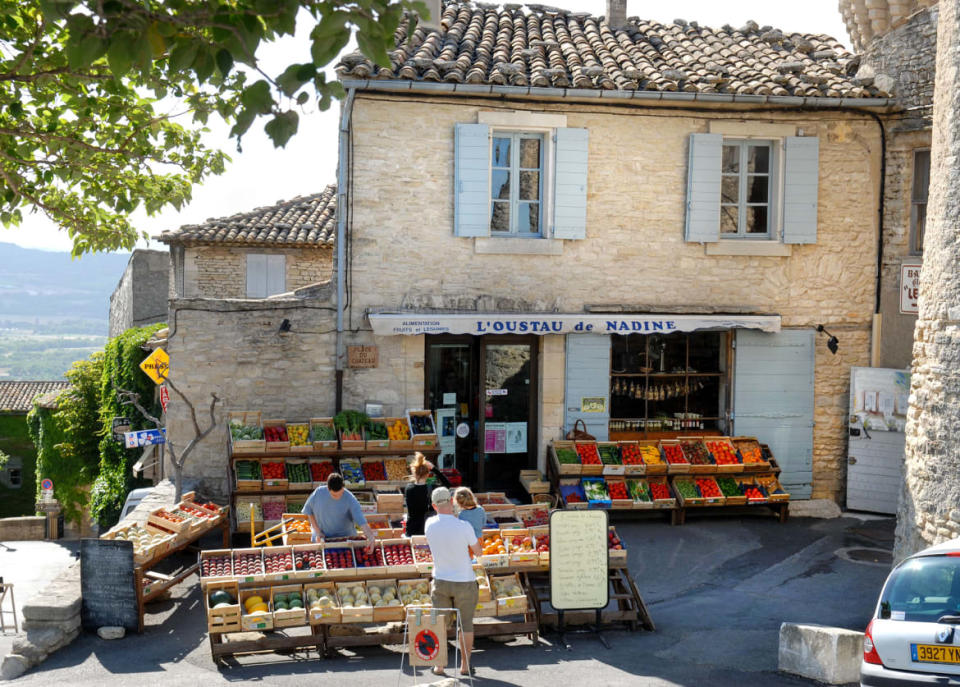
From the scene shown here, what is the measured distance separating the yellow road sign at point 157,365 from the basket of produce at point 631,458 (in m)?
5.92

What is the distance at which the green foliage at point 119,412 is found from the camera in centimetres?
2177

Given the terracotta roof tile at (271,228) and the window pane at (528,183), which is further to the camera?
the terracotta roof tile at (271,228)

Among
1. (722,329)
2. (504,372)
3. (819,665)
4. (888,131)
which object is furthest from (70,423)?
(819,665)

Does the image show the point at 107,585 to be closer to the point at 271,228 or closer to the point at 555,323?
the point at 555,323

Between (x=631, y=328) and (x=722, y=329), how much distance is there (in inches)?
54.1

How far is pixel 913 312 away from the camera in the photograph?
1296 centimetres

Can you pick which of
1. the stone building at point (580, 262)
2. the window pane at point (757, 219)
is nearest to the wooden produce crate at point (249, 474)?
the stone building at point (580, 262)

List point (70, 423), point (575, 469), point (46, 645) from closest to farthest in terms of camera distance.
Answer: point (46, 645)
point (575, 469)
point (70, 423)

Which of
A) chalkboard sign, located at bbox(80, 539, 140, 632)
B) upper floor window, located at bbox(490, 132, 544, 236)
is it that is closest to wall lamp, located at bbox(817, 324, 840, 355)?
upper floor window, located at bbox(490, 132, 544, 236)

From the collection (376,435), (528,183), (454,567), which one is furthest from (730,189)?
(454,567)

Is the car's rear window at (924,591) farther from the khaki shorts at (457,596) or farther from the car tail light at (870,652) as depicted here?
the khaki shorts at (457,596)

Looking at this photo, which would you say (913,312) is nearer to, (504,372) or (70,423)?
(504,372)

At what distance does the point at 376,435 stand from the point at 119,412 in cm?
1349

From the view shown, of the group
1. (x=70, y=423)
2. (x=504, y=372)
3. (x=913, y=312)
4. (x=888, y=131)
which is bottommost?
(x=70, y=423)
